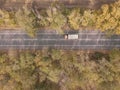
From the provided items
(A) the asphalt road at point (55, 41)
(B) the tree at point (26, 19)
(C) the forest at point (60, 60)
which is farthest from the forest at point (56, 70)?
(B) the tree at point (26, 19)

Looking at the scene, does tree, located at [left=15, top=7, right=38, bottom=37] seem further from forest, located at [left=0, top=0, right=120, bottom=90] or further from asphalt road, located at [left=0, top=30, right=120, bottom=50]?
asphalt road, located at [left=0, top=30, right=120, bottom=50]

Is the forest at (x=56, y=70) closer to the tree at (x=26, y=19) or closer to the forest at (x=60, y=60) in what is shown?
the forest at (x=60, y=60)

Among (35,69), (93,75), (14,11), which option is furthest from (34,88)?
(14,11)

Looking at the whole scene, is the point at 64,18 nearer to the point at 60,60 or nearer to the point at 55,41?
the point at 55,41

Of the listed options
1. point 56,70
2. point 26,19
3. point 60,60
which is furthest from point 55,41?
point 26,19

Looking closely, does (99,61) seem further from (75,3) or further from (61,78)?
(75,3)

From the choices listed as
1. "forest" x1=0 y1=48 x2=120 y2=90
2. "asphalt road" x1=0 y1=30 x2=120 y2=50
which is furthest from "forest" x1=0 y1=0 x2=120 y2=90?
"asphalt road" x1=0 y1=30 x2=120 y2=50
